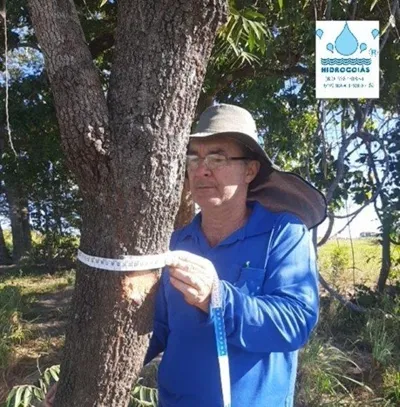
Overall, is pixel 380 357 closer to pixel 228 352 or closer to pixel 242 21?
pixel 242 21

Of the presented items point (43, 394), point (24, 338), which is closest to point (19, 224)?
point (24, 338)

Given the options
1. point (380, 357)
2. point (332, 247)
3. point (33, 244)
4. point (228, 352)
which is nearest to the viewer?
point (228, 352)

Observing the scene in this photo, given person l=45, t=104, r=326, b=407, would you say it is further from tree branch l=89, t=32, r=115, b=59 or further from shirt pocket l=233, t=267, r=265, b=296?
tree branch l=89, t=32, r=115, b=59

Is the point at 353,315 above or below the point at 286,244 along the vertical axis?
below

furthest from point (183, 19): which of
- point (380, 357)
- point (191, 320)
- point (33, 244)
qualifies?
point (33, 244)

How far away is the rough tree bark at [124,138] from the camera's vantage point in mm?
1485

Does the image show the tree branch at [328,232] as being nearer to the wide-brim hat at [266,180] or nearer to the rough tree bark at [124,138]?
the wide-brim hat at [266,180]

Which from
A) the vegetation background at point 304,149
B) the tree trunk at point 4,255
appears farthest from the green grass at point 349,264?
the tree trunk at point 4,255

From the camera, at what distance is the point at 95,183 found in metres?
1.51

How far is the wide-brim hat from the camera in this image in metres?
1.81

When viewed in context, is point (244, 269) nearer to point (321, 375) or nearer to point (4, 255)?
point (321, 375)

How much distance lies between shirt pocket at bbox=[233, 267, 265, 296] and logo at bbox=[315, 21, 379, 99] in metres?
3.13

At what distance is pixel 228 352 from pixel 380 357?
2.97 meters

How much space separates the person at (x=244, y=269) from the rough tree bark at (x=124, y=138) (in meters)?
0.19
